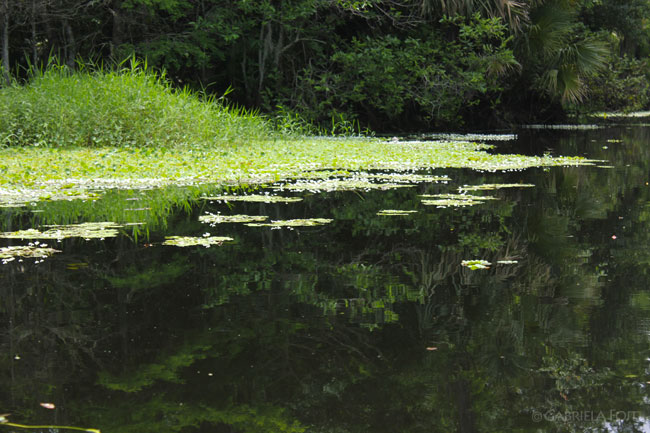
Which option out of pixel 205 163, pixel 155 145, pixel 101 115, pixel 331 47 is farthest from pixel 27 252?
pixel 331 47

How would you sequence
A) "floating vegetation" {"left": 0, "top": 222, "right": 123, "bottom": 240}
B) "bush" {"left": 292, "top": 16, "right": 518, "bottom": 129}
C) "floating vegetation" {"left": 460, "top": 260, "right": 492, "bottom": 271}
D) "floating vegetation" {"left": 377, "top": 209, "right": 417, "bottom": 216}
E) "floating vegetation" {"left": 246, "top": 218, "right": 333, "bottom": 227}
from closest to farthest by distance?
"floating vegetation" {"left": 460, "top": 260, "right": 492, "bottom": 271} < "floating vegetation" {"left": 0, "top": 222, "right": 123, "bottom": 240} < "floating vegetation" {"left": 246, "top": 218, "right": 333, "bottom": 227} < "floating vegetation" {"left": 377, "top": 209, "right": 417, "bottom": 216} < "bush" {"left": 292, "top": 16, "right": 518, "bottom": 129}

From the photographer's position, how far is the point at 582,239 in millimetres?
5418

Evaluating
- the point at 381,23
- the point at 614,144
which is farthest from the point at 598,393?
the point at 381,23

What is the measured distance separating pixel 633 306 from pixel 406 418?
5.55ft

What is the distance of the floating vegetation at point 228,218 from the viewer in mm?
6037

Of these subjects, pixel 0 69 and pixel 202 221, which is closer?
pixel 202 221

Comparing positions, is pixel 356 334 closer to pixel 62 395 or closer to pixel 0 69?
pixel 62 395

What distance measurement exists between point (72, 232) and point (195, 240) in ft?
2.93

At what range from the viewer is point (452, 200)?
734 centimetres

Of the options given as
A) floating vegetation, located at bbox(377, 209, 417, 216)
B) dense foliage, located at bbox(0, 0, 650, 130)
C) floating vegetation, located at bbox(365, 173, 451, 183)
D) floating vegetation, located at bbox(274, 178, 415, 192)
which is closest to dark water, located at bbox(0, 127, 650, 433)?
floating vegetation, located at bbox(377, 209, 417, 216)

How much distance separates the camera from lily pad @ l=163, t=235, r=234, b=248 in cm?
508

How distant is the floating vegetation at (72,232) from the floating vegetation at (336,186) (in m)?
2.88

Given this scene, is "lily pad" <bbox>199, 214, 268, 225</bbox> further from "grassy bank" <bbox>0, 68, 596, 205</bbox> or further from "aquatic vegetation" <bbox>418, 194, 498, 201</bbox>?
"grassy bank" <bbox>0, 68, 596, 205</bbox>

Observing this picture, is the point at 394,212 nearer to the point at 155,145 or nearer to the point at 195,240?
the point at 195,240
